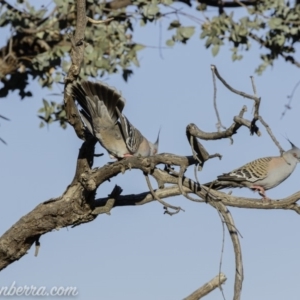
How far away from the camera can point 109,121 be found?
531cm

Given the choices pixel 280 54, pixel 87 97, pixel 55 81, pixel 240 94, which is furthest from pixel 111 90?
pixel 280 54

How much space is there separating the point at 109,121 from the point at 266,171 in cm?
158

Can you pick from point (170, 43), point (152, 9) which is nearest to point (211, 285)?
point (152, 9)

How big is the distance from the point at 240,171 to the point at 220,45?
51.3 inches

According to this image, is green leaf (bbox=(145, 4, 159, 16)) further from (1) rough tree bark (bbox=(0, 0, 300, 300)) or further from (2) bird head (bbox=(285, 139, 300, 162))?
(1) rough tree bark (bbox=(0, 0, 300, 300))

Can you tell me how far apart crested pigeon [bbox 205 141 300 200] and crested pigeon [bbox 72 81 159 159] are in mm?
830

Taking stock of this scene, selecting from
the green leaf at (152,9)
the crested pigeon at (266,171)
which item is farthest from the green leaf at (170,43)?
the crested pigeon at (266,171)

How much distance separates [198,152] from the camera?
4.30 metres

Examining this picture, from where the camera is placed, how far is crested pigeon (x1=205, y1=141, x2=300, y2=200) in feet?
20.6

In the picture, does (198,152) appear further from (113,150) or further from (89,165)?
(113,150)

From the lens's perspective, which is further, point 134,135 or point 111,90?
point 134,135

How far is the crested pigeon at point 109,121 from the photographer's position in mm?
4914

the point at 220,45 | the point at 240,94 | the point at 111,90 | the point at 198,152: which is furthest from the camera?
the point at 220,45

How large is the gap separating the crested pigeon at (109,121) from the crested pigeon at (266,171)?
0.83m
